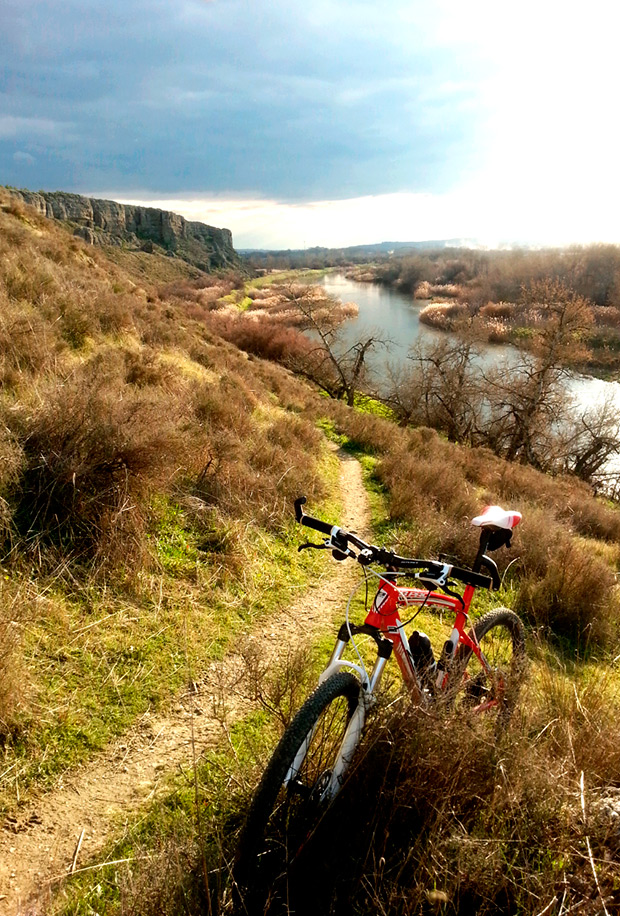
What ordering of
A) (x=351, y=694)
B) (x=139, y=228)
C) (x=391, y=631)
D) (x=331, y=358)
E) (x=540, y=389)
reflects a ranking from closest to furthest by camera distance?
(x=351, y=694), (x=391, y=631), (x=540, y=389), (x=331, y=358), (x=139, y=228)

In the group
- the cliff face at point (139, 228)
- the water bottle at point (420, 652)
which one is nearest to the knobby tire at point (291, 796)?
the water bottle at point (420, 652)

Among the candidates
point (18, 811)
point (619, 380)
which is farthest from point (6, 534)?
point (619, 380)

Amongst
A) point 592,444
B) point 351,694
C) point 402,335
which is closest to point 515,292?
point 402,335

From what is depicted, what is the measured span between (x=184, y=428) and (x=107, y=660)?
3427 mm

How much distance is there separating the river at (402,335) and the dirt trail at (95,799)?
20.9 metres

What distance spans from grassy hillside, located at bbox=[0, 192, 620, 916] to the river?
17.1 metres

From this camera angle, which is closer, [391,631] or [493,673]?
[391,631]

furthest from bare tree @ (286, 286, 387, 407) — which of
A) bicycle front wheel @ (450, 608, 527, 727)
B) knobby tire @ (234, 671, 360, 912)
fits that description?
knobby tire @ (234, 671, 360, 912)

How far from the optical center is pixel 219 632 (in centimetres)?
433

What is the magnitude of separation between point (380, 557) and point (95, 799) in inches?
78.2

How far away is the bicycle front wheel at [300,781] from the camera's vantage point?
194cm

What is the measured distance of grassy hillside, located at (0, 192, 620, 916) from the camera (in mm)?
1952

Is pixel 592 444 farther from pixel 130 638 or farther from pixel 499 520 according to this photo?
pixel 130 638

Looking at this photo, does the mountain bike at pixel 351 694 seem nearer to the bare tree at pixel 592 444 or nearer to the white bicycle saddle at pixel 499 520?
the white bicycle saddle at pixel 499 520
